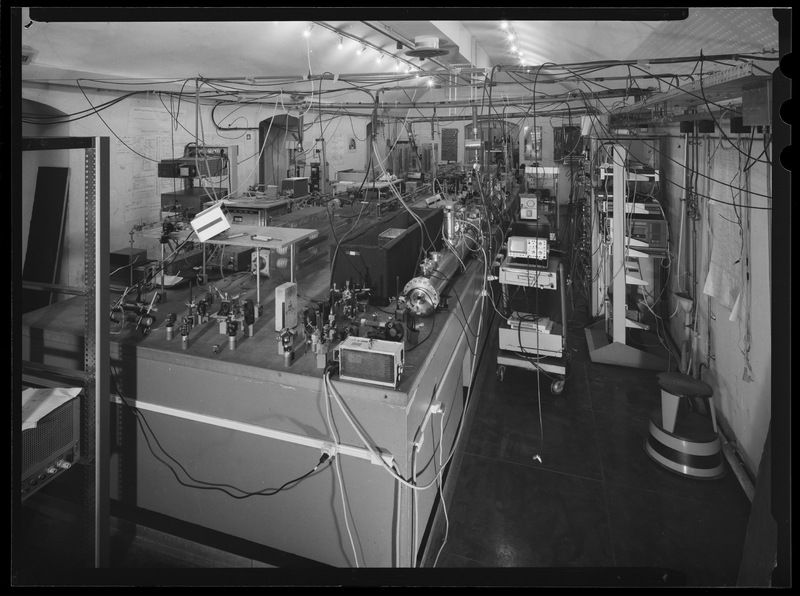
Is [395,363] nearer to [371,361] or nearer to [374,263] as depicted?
[371,361]

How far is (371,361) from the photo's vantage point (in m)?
1.73

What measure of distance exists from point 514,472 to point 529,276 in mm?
1667

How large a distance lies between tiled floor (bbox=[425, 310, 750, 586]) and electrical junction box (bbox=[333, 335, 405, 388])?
3.31 ft

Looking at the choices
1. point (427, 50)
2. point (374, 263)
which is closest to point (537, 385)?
point (374, 263)

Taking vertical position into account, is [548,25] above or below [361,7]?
above

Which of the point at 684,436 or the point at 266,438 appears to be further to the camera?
the point at 684,436

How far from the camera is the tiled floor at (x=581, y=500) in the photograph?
2309 millimetres

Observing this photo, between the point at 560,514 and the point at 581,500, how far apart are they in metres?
0.19

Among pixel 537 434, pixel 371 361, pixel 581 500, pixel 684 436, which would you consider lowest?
pixel 581 500

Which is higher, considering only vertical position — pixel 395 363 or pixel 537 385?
pixel 395 363

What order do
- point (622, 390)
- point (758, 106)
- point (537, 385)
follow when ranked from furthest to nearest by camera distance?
point (622, 390) < point (537, 385) < point (758, 106)

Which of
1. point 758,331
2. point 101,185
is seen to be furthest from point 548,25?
point 101,185
